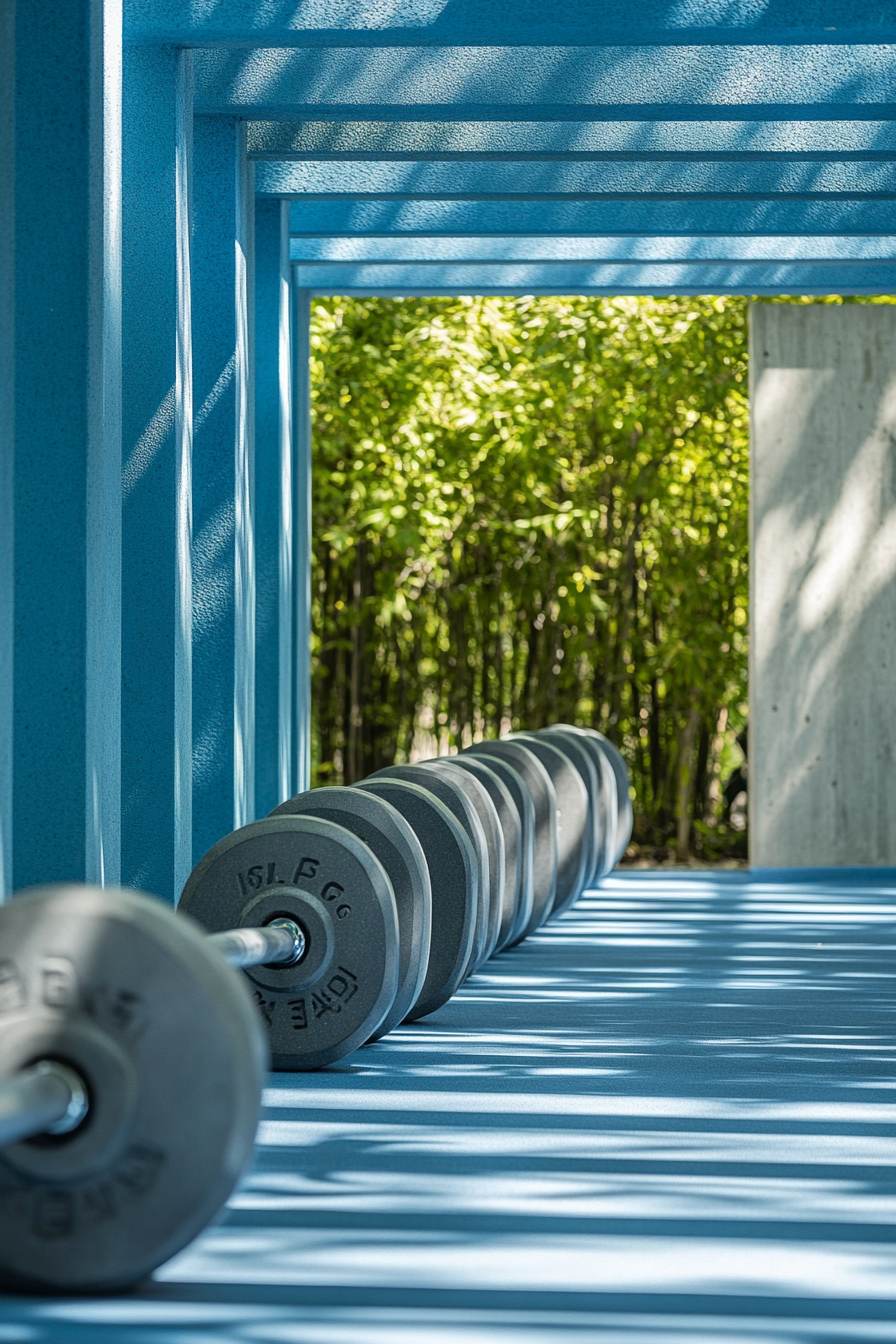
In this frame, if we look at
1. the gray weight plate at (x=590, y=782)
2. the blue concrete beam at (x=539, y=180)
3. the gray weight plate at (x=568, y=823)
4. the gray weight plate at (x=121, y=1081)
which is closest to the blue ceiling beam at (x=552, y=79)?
the blue concrete beam at (x=539, y=180)

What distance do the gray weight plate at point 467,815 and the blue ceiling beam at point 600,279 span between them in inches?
161

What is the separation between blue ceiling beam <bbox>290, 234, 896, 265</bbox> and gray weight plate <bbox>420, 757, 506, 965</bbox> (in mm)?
3283

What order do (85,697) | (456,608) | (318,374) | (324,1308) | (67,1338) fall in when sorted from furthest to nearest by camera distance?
(456,608)
(318,374)
(85,697)
(324,1308)
(67,1338)

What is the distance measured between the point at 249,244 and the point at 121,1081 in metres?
4.63

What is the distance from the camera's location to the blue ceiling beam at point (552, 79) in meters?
5.53

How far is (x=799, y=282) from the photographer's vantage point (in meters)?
8.62

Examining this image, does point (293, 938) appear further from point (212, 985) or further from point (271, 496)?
point (271, 496)

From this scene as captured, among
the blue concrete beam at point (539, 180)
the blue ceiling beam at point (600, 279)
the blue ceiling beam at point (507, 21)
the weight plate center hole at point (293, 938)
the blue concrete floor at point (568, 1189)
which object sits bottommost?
the blue concrete floor at point (568, 1189)

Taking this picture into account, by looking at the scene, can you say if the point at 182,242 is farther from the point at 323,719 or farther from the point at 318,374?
the point at 323,719

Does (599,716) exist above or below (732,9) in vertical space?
below

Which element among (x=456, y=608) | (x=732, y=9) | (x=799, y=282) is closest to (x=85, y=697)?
(x=732, y=9)

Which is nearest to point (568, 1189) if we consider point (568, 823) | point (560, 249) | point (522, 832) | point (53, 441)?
point (53, 441)

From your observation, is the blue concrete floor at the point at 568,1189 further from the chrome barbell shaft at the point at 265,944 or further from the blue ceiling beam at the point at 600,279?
the blue ceiling beam at the point at 600,279

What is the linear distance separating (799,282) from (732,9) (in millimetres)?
4017
